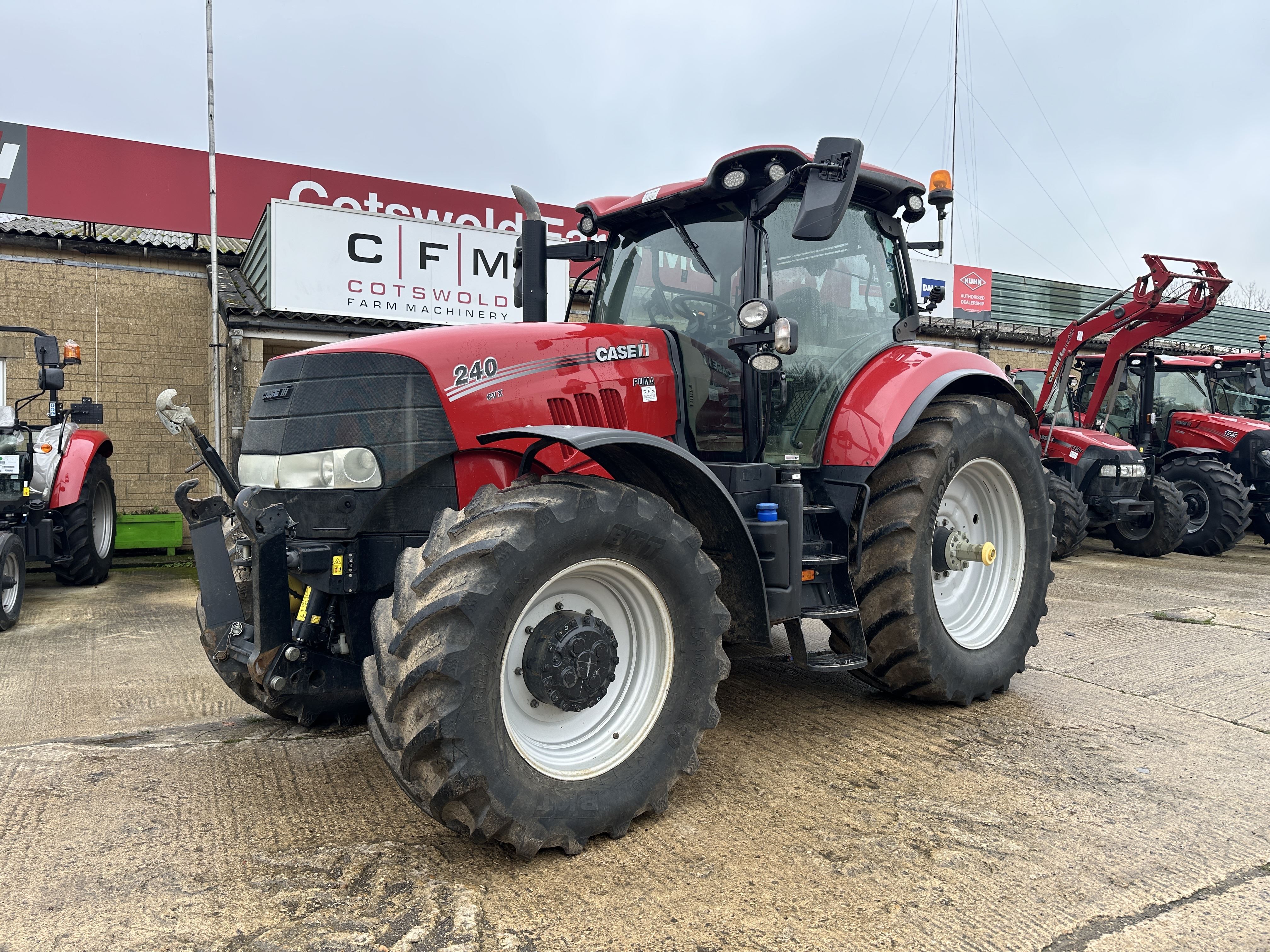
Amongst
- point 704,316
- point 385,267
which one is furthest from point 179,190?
point 704,316

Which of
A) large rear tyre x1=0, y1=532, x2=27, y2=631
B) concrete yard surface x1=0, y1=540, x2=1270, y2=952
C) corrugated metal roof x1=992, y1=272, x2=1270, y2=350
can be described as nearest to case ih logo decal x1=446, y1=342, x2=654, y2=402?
concrete yard surface x1=0, y1=540, x2=1270, y2=952

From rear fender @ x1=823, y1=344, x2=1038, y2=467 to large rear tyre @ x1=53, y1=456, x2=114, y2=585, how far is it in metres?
6.23

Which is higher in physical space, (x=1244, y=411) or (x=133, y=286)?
(x=133, y=286)

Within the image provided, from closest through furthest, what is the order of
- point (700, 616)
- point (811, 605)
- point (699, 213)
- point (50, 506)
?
point (700, 616) < point (811, 605) < point (699, 213) < point (50, 506)

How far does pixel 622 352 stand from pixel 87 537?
5857 millimetres

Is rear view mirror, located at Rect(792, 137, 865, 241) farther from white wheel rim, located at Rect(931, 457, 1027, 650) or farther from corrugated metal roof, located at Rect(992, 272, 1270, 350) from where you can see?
corrugated metal roof, located at Rect(992, 272, 1270, 350)

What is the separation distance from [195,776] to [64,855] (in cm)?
63

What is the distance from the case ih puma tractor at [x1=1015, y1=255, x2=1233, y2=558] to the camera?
29.7 feet

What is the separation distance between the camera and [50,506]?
711cm

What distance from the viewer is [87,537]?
7.29 meters

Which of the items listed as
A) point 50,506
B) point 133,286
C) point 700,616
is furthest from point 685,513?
point 133,286

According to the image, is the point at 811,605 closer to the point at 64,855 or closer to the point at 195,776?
the point at 195,776

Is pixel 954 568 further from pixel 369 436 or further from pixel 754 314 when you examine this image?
pixel 369 436

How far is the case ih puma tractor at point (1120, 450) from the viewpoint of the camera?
29.7 ft
